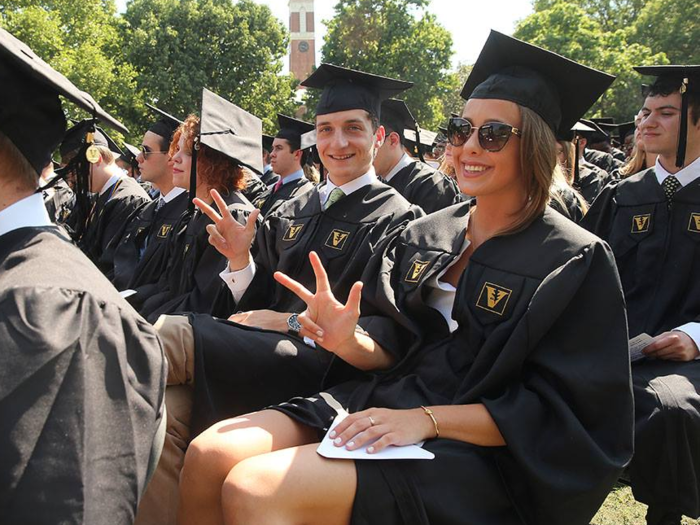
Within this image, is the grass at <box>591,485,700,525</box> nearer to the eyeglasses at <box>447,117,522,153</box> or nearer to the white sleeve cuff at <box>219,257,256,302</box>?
the eyeglasses at <box>447,117,522,153</box>

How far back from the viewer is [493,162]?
8.25ft

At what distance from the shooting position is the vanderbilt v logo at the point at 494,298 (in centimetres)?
229

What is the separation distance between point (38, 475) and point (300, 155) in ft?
24.3

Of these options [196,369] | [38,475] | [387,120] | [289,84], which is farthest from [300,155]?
[289,84]

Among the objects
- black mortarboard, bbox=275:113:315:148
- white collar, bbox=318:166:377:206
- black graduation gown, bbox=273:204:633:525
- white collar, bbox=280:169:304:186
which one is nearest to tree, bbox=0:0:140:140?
black mortarboard, bbox=275:113:315:148

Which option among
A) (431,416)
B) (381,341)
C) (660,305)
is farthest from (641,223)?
(431,416)

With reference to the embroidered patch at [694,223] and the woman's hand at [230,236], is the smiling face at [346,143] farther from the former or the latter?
the embroidered patch at [694,223]

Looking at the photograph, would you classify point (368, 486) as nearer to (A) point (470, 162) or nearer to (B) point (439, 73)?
(A) point (470, 162)

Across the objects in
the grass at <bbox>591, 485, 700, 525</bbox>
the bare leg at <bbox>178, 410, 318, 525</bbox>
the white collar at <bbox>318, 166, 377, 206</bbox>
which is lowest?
the grass at <bbox>591, 485, 700, 525</bbox>

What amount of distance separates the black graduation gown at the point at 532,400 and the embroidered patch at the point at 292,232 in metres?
1.44

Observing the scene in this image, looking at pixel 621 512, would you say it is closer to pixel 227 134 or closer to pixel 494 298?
pixel 494 298

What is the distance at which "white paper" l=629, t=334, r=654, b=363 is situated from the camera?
2.94 metres

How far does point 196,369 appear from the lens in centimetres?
278

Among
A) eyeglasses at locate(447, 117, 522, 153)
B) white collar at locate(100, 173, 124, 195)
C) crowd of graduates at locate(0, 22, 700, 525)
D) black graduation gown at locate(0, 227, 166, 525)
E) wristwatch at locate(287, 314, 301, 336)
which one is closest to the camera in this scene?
black graduation gown at locate(0, 227, 166, 525)
